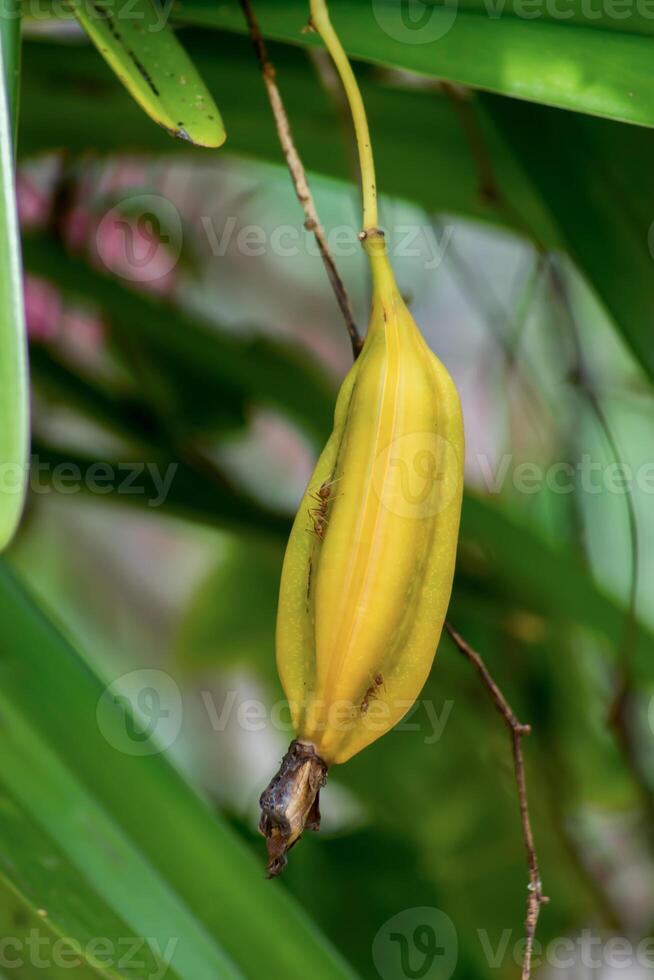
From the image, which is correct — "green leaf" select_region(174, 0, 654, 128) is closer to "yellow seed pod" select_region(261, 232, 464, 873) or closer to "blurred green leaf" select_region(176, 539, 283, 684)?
"yellow seed pod" select_region(261, 232, 464, 873)

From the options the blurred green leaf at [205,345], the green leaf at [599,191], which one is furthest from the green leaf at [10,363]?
the blurred green leaf at [205,345]

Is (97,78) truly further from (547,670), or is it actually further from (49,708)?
(547,670)

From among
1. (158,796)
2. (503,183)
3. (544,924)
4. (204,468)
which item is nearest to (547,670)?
(544,924)

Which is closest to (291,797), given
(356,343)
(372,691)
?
(372,691)

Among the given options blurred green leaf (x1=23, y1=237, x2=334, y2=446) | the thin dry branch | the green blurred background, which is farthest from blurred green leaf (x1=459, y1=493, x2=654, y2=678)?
the thin dry branch

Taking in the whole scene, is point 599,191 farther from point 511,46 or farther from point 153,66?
point 153,66

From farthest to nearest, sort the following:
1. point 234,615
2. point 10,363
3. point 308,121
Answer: point 234,615 < point 308,121 < point 10,363
